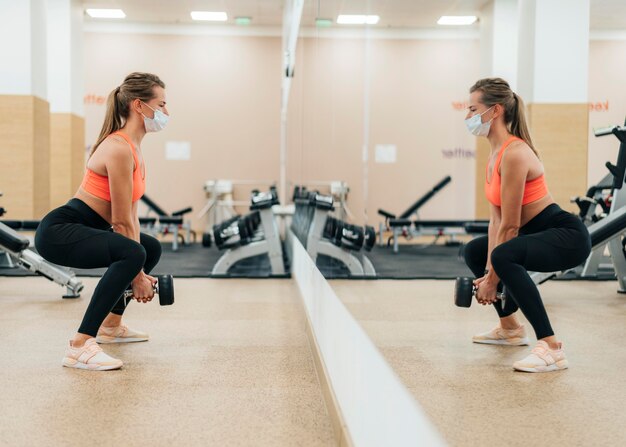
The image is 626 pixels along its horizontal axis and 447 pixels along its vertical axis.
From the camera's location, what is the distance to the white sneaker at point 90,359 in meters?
2.81

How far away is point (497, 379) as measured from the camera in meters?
2.42

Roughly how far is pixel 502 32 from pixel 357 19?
1.53 feet

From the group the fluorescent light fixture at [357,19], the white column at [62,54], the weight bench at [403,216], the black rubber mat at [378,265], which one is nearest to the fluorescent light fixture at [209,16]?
the white column at [62,54]

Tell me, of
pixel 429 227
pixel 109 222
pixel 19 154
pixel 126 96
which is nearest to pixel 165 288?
pixel 109 222

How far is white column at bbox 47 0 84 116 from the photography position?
32.2ft

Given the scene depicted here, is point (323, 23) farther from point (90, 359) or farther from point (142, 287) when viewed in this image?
point (90, 359)

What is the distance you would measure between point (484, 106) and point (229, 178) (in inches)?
363

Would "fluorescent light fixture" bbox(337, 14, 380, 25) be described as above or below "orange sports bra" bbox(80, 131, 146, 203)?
above

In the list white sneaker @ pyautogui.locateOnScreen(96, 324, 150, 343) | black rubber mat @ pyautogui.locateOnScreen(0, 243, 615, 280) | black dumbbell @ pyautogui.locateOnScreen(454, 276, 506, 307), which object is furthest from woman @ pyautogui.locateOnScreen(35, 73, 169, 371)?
black rubber mat @ pyautogui.locateOnScreen(0, 243, 615, 280)

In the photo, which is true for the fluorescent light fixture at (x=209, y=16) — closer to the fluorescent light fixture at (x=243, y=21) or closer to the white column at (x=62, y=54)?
the fluorescent light fixture at (x=243, y=21)

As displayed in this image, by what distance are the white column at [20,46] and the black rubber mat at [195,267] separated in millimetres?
2404

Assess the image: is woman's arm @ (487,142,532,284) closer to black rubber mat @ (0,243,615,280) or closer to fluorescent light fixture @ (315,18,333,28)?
fluorescent light fixture @ (315,18,333,28)

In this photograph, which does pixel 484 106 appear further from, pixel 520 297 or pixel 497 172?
pixel 520 297

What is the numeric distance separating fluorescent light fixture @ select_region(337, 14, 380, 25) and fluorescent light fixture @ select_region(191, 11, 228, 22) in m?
8.72
